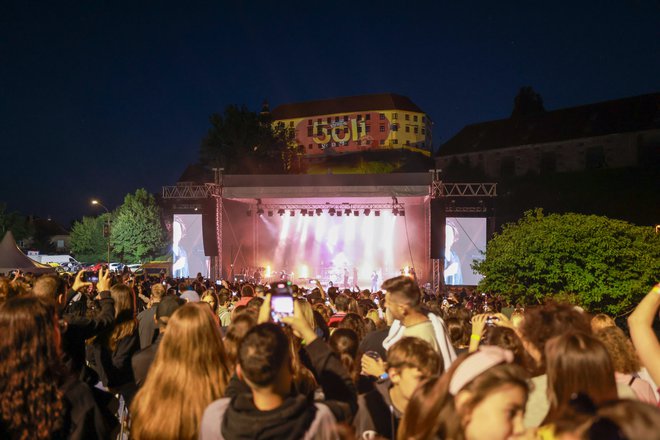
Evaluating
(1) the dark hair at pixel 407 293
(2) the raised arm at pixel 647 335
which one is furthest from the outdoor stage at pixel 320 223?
(2) the raised arm at pixel 647 335

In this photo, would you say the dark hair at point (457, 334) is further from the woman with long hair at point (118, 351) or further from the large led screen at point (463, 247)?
the large led screen at point (463, 247)

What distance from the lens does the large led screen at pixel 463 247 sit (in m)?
26.3

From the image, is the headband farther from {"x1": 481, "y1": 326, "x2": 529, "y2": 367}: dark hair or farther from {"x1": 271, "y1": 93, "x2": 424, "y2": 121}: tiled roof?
{"x1": 271, "y1": 93, "x2": 424, "y2": 121}: tiled roof

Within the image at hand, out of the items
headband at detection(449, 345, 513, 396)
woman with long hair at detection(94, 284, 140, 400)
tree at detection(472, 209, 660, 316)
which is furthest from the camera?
→ tree at detection(472, 209, 660, 316)

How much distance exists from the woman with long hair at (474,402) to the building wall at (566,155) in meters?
43.2

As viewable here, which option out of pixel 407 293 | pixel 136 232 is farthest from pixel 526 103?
pixel 407 293

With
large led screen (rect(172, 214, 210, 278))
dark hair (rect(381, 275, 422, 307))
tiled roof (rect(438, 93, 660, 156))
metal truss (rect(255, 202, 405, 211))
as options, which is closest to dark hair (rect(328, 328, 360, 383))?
dark hair (rect(381, 275, 422, 307))

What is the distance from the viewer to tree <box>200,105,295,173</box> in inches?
1876

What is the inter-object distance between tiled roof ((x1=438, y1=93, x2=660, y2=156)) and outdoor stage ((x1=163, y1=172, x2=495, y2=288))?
1912cm

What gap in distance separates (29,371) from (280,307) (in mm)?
1415

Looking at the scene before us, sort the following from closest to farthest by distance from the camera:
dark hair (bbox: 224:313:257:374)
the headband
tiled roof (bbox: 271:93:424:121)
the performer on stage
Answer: the headband, dark hair (bbox: 224:313:257:374), the performer on stage, tiled roof (bbox: 271:93:424:121)

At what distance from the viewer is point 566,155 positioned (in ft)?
145

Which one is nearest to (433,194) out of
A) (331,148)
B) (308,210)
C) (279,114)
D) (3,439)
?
(308,210)

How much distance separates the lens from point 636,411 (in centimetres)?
164
